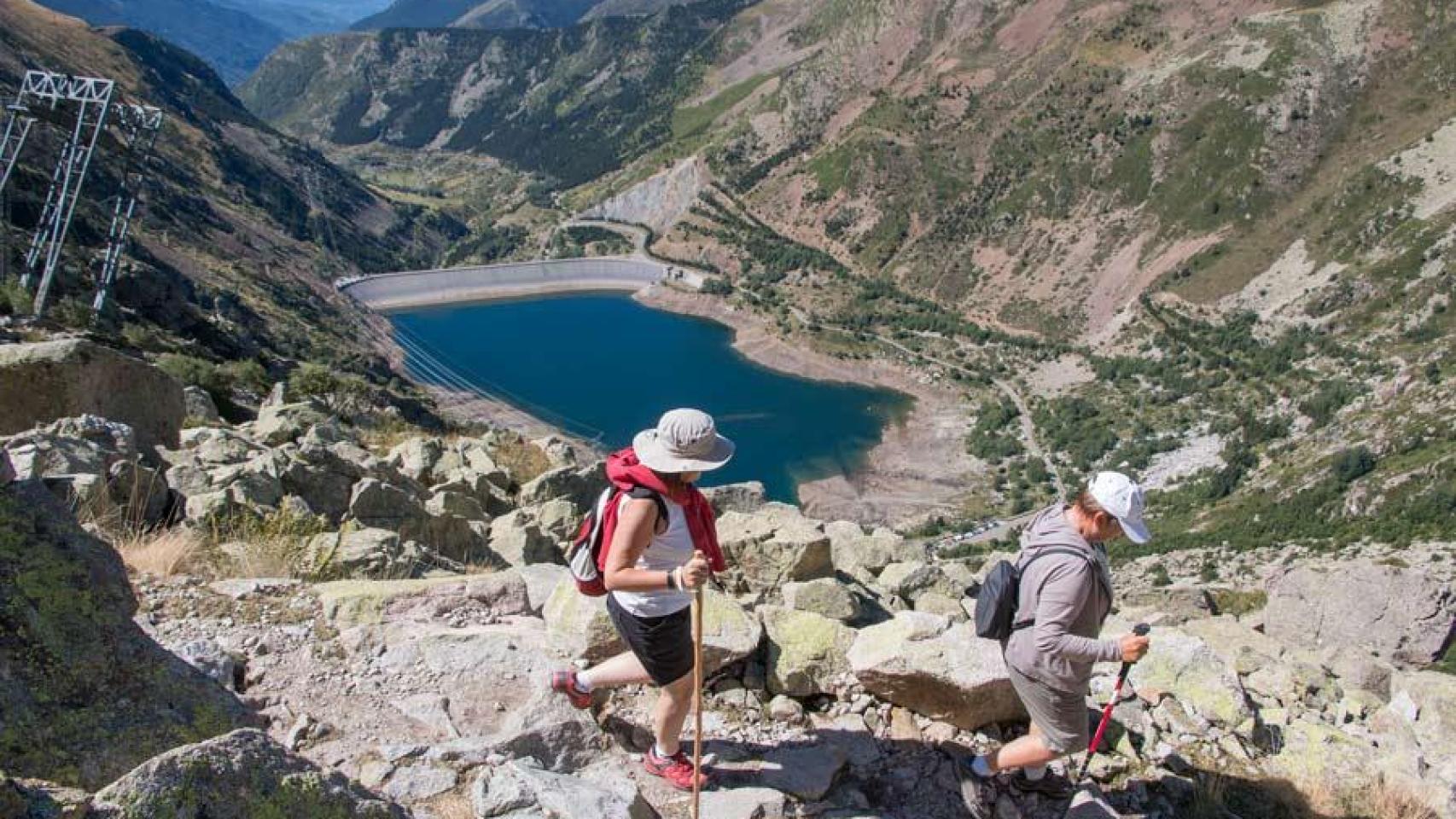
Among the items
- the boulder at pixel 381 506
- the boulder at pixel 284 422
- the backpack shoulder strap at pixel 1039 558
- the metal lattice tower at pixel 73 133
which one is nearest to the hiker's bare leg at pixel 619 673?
the backpack shoulder strap at pixel 1039 558

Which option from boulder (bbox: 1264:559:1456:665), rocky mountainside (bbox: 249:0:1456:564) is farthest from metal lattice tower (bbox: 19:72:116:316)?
rocky mountainside (bbox: 249:0:1456:564)

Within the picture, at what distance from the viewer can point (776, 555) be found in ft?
31.0

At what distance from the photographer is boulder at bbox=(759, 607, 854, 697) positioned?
6.72m

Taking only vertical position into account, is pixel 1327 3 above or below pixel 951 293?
above

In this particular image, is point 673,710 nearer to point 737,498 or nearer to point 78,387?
point 78,387

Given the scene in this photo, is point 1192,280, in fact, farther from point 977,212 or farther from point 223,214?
point 223,214

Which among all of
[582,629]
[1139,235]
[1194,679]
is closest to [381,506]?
[582,629]

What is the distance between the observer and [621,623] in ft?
17.2

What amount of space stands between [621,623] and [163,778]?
2.84 meters

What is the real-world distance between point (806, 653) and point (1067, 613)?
2.31 m

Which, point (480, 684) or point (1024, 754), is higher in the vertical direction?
point (1024, 754)

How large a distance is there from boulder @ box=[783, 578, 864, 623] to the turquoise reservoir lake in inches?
2161

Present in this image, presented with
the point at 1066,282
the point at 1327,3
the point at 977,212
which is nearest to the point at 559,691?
the point at 1066,282

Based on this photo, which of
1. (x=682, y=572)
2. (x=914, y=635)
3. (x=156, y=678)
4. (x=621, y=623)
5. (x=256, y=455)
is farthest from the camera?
(x=256, y=455)
